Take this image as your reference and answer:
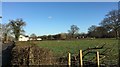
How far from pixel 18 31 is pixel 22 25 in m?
1.28

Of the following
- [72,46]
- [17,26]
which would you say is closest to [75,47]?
[72,46]

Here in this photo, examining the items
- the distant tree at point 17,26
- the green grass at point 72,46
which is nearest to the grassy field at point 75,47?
the green grass at point 72,46

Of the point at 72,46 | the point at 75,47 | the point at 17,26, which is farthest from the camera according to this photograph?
the point at 17,26

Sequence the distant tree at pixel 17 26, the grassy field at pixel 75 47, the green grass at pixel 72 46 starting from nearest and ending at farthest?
the grassy field at pixel 75 47 → the green grass at pixel 72 46 → the distant tree at pixel 17 26

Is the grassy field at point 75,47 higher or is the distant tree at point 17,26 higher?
the distant tree at point 17,26

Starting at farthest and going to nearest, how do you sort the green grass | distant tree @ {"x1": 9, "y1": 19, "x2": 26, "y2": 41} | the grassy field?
distant tree @ {"x1": 9, "y1": 19, "x2": 26, "y2": 41}, the green grass, the grassy field

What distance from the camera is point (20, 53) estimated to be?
741 centimetres

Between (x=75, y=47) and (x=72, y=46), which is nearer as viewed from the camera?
(x=75, y=47)

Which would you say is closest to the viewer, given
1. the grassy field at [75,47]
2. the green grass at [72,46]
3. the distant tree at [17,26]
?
the grassy field at [75,47]

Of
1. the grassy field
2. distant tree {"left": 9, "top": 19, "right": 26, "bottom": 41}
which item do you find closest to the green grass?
the grassy field

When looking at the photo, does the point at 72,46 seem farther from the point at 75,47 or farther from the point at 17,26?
the point at 17,26

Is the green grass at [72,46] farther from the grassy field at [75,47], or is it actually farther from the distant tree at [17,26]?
the distant tree at [17,26]

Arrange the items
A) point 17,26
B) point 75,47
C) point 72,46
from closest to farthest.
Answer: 1. point 75,47
2. point 72,46
3. point 17,26

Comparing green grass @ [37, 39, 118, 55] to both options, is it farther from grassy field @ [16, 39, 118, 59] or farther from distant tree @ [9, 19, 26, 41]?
distant tree @ [9, 19, 26, 41]
